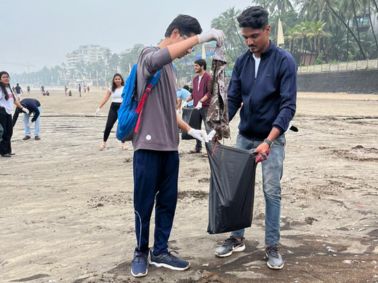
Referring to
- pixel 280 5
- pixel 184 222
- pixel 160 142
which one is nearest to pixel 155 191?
pixel 160 142

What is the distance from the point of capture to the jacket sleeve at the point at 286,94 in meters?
3.09

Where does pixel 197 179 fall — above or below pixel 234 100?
below

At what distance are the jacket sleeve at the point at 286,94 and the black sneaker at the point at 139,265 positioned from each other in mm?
1381

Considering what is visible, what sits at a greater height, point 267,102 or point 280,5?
point 280,5

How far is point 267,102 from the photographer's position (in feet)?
10.6

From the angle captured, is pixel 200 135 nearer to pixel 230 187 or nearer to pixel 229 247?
pixel 230 187

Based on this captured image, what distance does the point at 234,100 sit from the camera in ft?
11.6

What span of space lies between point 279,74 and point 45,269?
230cm

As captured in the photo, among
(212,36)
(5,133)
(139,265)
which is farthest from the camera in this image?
(5,133)

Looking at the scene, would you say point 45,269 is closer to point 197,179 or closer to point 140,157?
point 140,157

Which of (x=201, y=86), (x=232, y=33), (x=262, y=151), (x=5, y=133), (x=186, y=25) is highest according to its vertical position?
(x=232, y=33)

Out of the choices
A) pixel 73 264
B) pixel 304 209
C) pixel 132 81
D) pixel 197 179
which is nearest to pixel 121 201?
pixel 197 179

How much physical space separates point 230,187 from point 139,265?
0.89 metres

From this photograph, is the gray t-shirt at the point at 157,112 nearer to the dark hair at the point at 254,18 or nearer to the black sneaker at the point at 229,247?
the dark hair at the point at 254,18
